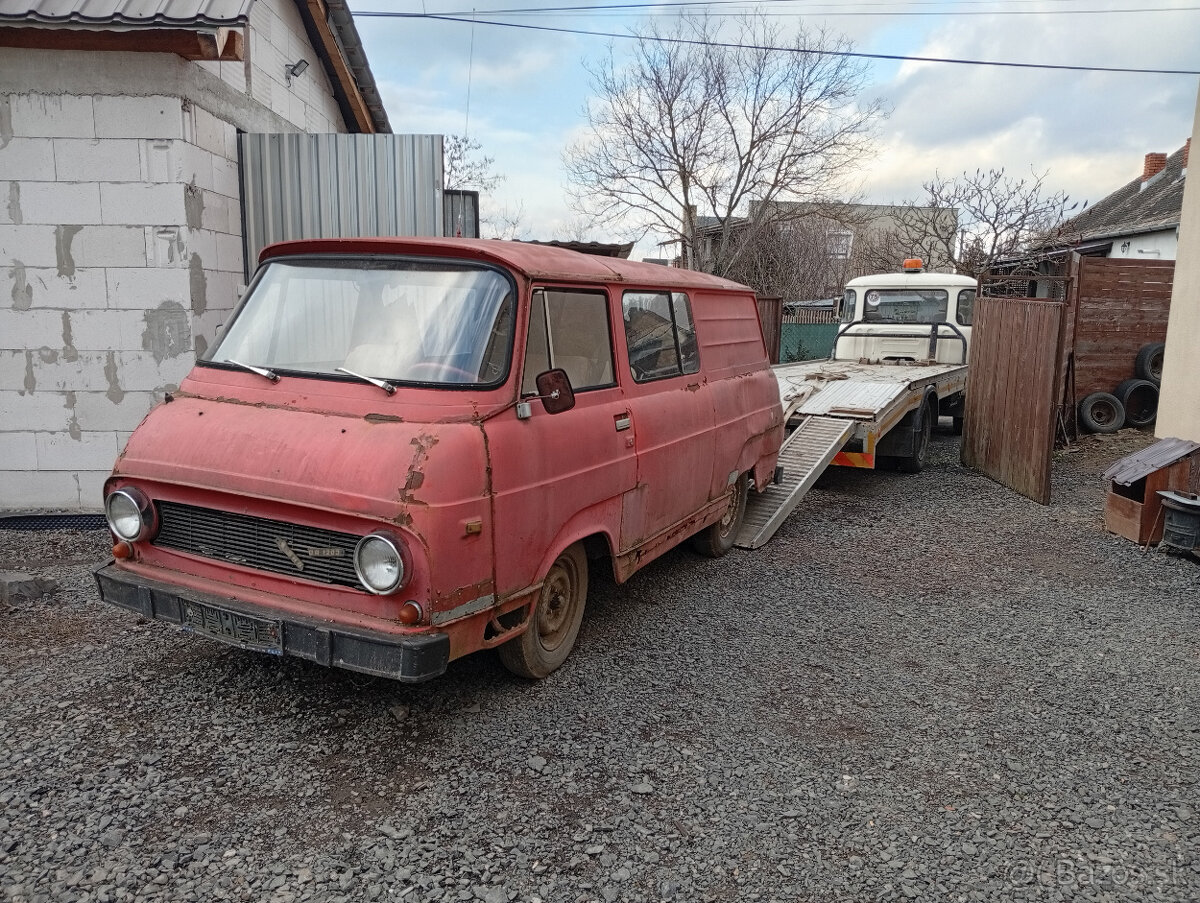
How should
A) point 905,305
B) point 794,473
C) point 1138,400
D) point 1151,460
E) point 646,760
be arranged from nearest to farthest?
point 646,760 → point 1151,460 → point 794,473 → point 905,305 → point 1138,400

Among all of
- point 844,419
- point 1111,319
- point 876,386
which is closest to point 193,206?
point 844,419

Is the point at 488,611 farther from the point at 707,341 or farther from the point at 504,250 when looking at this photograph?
the point at 707,341

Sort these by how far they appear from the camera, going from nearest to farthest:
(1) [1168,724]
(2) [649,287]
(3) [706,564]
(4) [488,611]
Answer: (4) [488,611] → (1) [1168,724] → (2) [649,287] → (3) [706,564]

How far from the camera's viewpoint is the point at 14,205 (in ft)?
21.2

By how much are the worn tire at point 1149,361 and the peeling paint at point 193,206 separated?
1182 cm

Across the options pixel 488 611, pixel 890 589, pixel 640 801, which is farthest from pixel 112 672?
pixel 890 589

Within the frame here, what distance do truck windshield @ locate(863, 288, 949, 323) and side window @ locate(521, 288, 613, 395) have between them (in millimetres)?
8296

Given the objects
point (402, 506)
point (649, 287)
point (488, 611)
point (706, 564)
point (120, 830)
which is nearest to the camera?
point (120, 830)

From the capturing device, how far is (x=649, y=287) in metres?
5.13

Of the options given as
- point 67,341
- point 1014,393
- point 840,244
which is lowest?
point 1014,393

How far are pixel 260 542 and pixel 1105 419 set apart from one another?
12.0m

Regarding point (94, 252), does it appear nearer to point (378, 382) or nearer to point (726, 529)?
point (378, 382)

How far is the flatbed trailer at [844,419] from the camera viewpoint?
7.26m

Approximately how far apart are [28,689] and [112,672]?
34 cm
